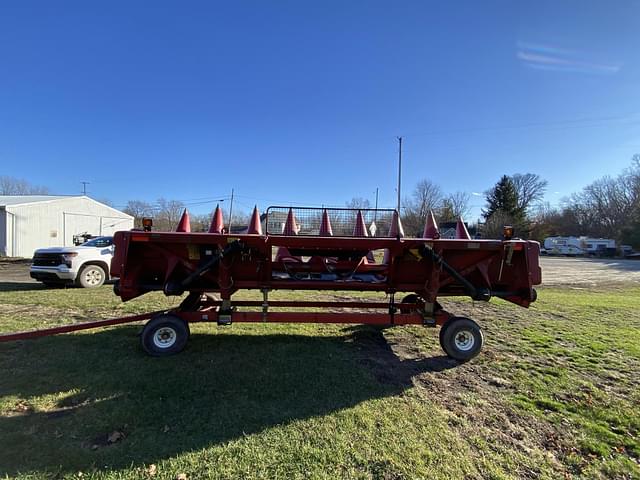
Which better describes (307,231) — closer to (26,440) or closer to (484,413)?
(484,413)

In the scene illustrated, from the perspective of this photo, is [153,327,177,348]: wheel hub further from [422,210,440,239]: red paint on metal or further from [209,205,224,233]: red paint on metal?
[422,210,440,239]: red paint on metal

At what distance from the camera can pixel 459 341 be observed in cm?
477

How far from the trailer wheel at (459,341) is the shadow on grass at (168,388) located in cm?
17

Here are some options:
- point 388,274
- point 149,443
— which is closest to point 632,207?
point 388,274

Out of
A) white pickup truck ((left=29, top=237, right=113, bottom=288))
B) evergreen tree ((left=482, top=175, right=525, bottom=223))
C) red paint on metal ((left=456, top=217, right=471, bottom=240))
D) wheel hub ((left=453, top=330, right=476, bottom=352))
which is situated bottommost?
wheel hub ((left=453, top=330, right=476, bottom=352))

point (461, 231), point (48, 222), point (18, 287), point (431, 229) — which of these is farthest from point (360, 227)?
point (48, 222)

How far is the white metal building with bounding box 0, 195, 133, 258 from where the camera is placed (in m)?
22.3

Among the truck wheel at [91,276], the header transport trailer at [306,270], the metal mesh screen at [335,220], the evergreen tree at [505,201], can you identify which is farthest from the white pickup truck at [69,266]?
the evergreen tree at [505,201]

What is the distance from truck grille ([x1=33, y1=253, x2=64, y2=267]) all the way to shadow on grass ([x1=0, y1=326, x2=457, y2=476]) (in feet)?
20.8

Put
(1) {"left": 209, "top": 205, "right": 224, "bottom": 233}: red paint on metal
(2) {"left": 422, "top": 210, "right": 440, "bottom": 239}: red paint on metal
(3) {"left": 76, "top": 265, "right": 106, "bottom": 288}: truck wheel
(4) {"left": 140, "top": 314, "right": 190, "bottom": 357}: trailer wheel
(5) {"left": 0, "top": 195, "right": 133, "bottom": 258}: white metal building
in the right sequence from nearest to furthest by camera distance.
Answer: (4) {"left": 140, "top": 314, "right": 190, "bottom": 357}: trailer wheel
(2) {"left": 422, "top": 210, "right": 440, "bottom": 239}: red paint on metal
(1) {"left": 209, "top": 205, "right": 224, "bottom": 233}: red paint on metal
(3) {"left": 76, "top": 265, "right": 106, "bottom": 288}: truck wheel
(5) {"left": 0, "top": 195, "right": 133, "bottom": 258}: white metal building

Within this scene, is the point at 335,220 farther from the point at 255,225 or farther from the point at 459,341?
the point at 459,341

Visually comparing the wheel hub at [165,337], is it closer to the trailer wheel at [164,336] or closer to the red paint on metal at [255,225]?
the trailer wheel at [164,336]

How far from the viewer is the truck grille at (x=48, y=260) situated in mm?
10227

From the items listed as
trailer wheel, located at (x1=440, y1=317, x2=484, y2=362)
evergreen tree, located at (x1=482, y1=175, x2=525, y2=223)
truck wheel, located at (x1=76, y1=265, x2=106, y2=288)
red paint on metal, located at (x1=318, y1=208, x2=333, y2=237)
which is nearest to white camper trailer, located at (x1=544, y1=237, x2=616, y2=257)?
evergreen tree, located at (x1=482, y1=175, x2=525, y2=223)
